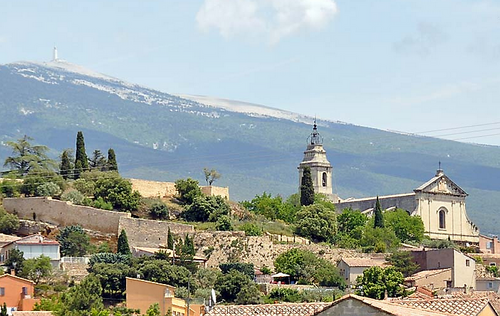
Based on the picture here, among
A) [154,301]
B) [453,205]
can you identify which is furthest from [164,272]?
[453,205]

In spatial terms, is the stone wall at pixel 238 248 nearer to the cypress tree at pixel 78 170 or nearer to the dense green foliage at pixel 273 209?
the dense green foliage at pixel 273 209

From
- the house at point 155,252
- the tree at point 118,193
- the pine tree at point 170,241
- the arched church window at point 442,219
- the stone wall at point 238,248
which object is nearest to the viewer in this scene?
the house at point 155,252

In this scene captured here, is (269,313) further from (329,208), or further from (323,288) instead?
(329,208)

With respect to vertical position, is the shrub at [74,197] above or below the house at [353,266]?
above

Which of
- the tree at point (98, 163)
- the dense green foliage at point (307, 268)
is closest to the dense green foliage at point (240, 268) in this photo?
the dense green foliage at point (307, 268)

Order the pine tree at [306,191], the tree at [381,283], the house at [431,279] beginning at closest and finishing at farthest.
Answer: the tree at [381,283] → the house at [431,279] → the pine tree at [306,191]

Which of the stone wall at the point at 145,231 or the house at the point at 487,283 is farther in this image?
the stone wall at the point at 145,231

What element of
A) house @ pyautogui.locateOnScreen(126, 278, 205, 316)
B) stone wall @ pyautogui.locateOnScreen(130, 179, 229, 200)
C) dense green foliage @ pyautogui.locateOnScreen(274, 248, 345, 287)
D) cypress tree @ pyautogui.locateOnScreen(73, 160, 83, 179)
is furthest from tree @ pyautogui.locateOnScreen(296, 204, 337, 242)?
house @ pyautogui.locateOnScreen(126, 278, 205, 316)

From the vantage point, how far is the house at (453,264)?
7606cm

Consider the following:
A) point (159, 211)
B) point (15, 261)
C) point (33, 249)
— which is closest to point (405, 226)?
point (159, 211)

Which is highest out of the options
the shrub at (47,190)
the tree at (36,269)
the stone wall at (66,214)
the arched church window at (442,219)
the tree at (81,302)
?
the shrub at (47,190)

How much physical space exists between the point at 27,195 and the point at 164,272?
68.2 feet

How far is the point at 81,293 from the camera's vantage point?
57.2m

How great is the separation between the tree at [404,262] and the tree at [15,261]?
838 inches
